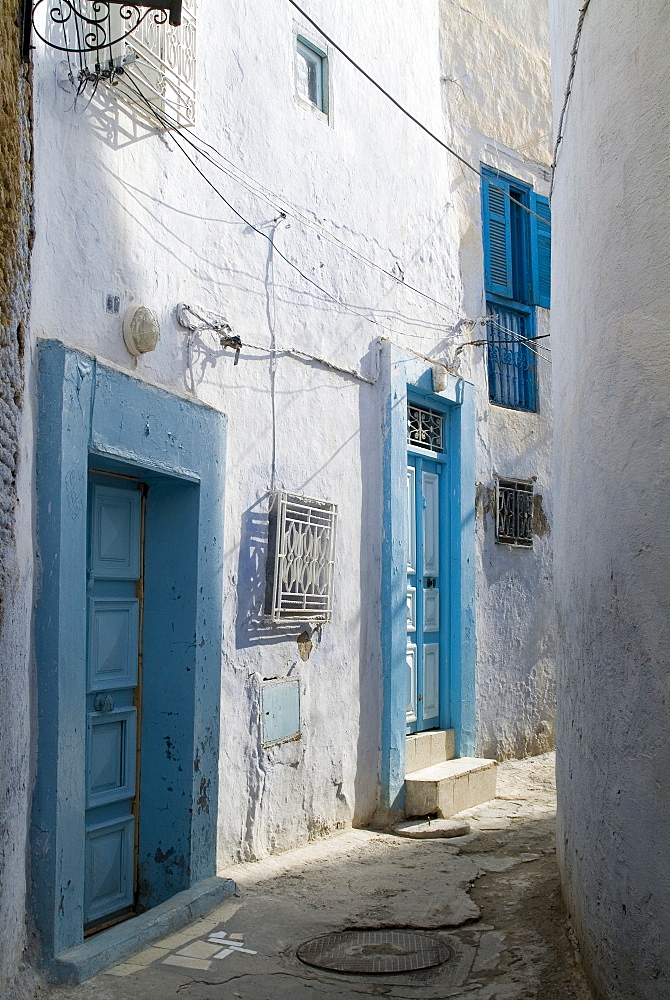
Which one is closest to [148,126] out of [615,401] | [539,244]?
[615,401]

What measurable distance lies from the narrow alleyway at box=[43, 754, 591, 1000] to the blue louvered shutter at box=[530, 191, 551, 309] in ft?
15.5

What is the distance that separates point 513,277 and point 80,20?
5.59m

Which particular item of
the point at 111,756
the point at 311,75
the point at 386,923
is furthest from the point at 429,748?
the point at 311,75

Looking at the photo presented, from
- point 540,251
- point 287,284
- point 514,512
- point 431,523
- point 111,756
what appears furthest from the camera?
point 540,251

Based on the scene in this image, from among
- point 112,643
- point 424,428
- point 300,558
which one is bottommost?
point 112,643

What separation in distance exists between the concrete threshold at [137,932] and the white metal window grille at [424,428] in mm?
3806

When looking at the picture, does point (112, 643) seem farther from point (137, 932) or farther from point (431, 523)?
point (431, 523)

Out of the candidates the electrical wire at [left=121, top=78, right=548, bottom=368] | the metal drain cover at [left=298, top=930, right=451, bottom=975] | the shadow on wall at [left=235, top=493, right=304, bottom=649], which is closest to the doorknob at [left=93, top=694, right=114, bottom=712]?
the shadow on wall at [left=235, top=493, right=304, bottom=649]

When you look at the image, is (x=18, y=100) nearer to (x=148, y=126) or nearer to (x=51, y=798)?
(x=148, y=126)

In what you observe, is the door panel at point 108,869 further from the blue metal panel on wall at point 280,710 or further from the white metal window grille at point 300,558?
the white metal window grille at point 300,558

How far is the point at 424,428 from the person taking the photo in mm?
8023

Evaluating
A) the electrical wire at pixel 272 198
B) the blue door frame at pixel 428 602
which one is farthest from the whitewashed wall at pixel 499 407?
the electrical wire at pixel 272 198

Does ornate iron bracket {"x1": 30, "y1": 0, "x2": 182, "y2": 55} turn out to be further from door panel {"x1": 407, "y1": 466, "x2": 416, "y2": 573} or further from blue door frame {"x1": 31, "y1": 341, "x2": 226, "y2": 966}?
door panel {"x1": 407, "y1": 466, "x2": 416, "y2": 573}

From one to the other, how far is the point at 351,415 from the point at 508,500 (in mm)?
2567
